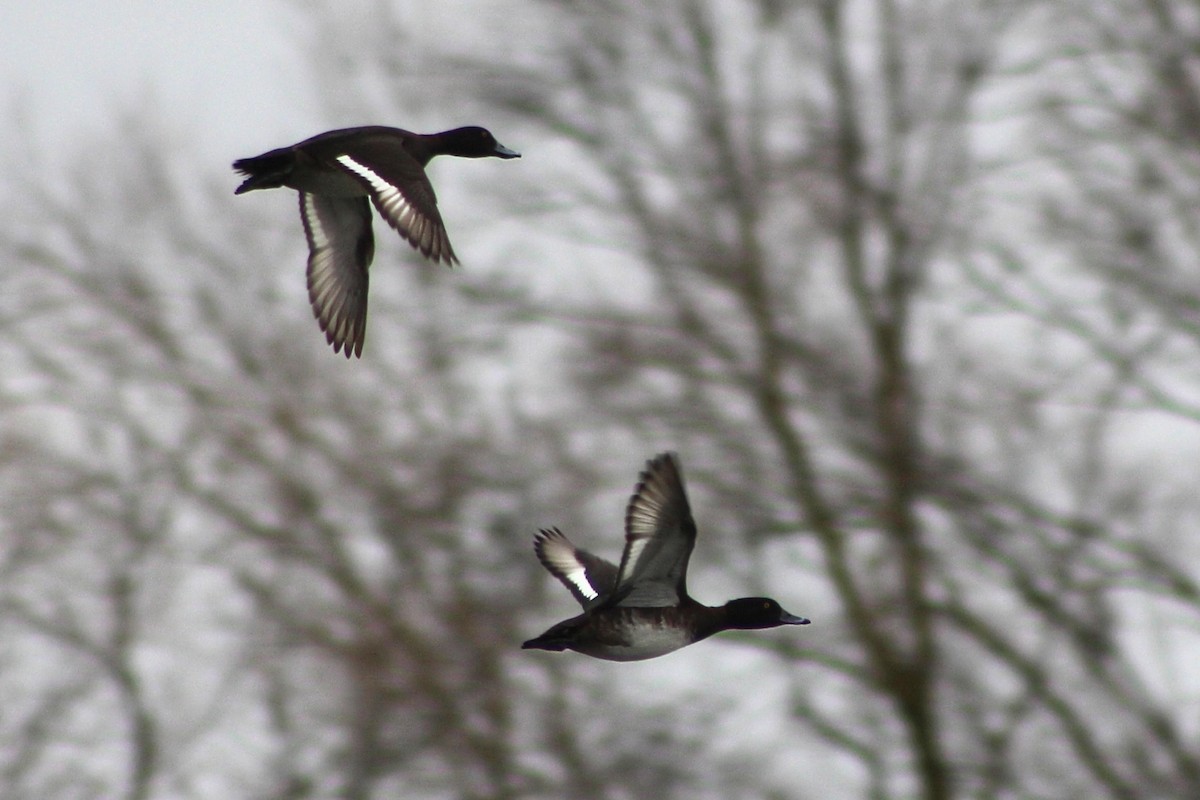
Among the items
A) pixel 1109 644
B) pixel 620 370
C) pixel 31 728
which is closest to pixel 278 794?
pixel 31 728

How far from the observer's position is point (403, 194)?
12.9 ft

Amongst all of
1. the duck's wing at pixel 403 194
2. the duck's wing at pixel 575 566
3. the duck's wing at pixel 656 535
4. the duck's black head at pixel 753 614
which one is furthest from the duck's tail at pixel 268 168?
the duck's black head at pixel 753 614

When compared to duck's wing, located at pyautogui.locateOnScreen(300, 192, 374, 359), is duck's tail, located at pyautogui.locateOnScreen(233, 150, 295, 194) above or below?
below

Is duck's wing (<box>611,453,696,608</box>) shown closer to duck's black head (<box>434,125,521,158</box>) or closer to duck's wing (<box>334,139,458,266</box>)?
Answer: duck's wing (<box>334,139,458,266</box>)

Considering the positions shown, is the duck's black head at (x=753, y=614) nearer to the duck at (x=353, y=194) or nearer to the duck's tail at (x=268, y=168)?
the duck at (x=353, y=194)

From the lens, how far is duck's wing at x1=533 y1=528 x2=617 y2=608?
171 inches

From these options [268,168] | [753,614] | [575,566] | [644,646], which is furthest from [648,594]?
[268,168]

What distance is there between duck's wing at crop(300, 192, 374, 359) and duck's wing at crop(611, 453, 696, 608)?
1.03 meters

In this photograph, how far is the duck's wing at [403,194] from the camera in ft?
12.5

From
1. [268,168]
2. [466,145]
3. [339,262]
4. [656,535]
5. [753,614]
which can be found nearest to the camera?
[656,535]

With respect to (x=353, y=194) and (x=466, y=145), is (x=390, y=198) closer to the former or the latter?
(x=353, y=194)

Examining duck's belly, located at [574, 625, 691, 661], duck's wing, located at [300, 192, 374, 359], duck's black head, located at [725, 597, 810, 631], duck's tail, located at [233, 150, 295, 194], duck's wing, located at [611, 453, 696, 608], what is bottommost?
duck's belly, located at [574, 625, 691, 661]

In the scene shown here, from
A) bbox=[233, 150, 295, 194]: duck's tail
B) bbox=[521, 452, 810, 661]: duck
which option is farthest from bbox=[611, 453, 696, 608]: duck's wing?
bbox=[233, 150, 295, 194]: duck's tail

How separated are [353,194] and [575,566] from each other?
3.71ft
